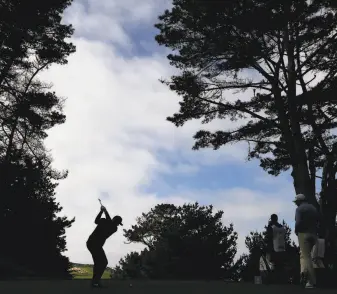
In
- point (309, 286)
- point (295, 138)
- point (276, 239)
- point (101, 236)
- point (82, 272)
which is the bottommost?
point (309, 286)

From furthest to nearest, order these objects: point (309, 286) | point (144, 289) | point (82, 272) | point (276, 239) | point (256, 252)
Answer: point (82, 272), point (256, 252), point (276, 239), point (309, 286), point (144, 289)

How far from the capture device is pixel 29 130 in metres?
22.8

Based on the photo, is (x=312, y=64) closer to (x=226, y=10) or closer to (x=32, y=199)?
(x=226, y=10)

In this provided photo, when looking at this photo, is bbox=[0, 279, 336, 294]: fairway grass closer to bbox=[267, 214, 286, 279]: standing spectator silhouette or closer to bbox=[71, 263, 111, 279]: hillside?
bbox=[267, 214, 286, 279]: standing spectator silhouette

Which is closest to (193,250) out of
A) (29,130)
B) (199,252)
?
(199,252)

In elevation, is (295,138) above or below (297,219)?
above

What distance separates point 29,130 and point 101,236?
1402 centimetres

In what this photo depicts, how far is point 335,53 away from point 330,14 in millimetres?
1535

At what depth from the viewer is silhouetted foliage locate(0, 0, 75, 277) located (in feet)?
71.1

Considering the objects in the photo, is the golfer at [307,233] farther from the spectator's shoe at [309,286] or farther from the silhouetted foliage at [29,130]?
the silhouetted foliage at [29,130]

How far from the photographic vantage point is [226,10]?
62.1 ft

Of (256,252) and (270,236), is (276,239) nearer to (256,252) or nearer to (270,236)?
(270,236)

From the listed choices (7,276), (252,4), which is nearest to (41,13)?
(252,4)

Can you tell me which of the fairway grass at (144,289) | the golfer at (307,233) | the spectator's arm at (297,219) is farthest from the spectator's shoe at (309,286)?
the spectator's arm at (297,219)
